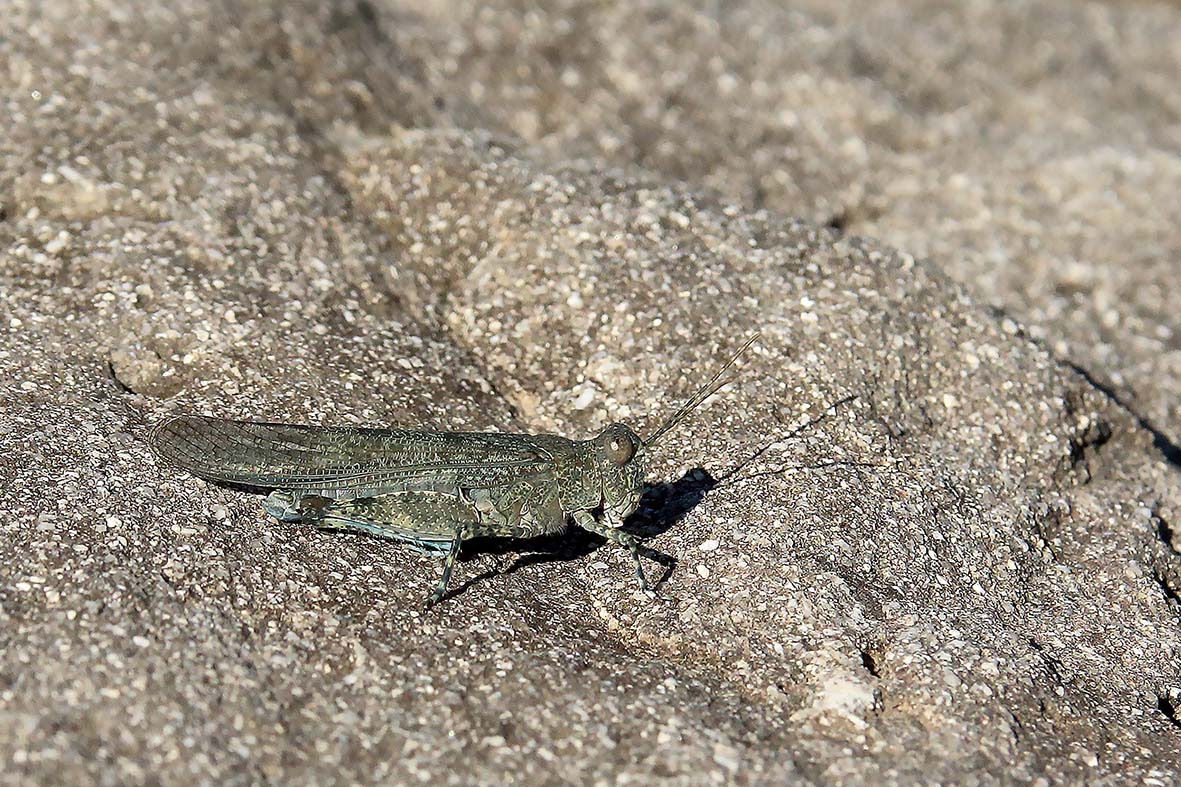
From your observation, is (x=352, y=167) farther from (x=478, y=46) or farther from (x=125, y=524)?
(x=125, y=524)

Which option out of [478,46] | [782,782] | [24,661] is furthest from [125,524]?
[478,46]

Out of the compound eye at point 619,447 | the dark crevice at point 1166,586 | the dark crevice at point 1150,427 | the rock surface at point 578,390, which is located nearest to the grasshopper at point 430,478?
the compound eye at point 619,447

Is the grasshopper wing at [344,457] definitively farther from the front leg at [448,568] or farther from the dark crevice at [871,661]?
the dark crevice at [871,661]

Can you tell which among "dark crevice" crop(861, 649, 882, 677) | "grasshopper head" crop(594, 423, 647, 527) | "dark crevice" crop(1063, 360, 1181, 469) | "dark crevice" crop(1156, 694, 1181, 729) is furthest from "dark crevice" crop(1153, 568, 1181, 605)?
"grasshopper head" crop(594, 423, 647, 527)

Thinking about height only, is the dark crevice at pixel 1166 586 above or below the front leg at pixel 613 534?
below

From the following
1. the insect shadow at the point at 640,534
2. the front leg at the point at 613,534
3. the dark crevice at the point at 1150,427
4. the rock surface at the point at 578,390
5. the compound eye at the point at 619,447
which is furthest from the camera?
the dark crevice at the point at 1150,427

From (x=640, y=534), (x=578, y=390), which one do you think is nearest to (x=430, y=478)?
(x=640, y=534)

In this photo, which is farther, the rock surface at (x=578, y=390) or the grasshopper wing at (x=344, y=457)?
the grasshopper wing at (x=344, y=457)

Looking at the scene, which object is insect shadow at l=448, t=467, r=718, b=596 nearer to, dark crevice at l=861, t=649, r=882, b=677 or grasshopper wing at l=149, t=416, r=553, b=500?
grasshopper wing at l=149, t=416, r=553, b=500

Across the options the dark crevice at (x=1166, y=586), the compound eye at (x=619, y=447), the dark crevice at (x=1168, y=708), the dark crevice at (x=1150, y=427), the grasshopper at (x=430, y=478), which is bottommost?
the dark crevice at (x=1150, y=427)
